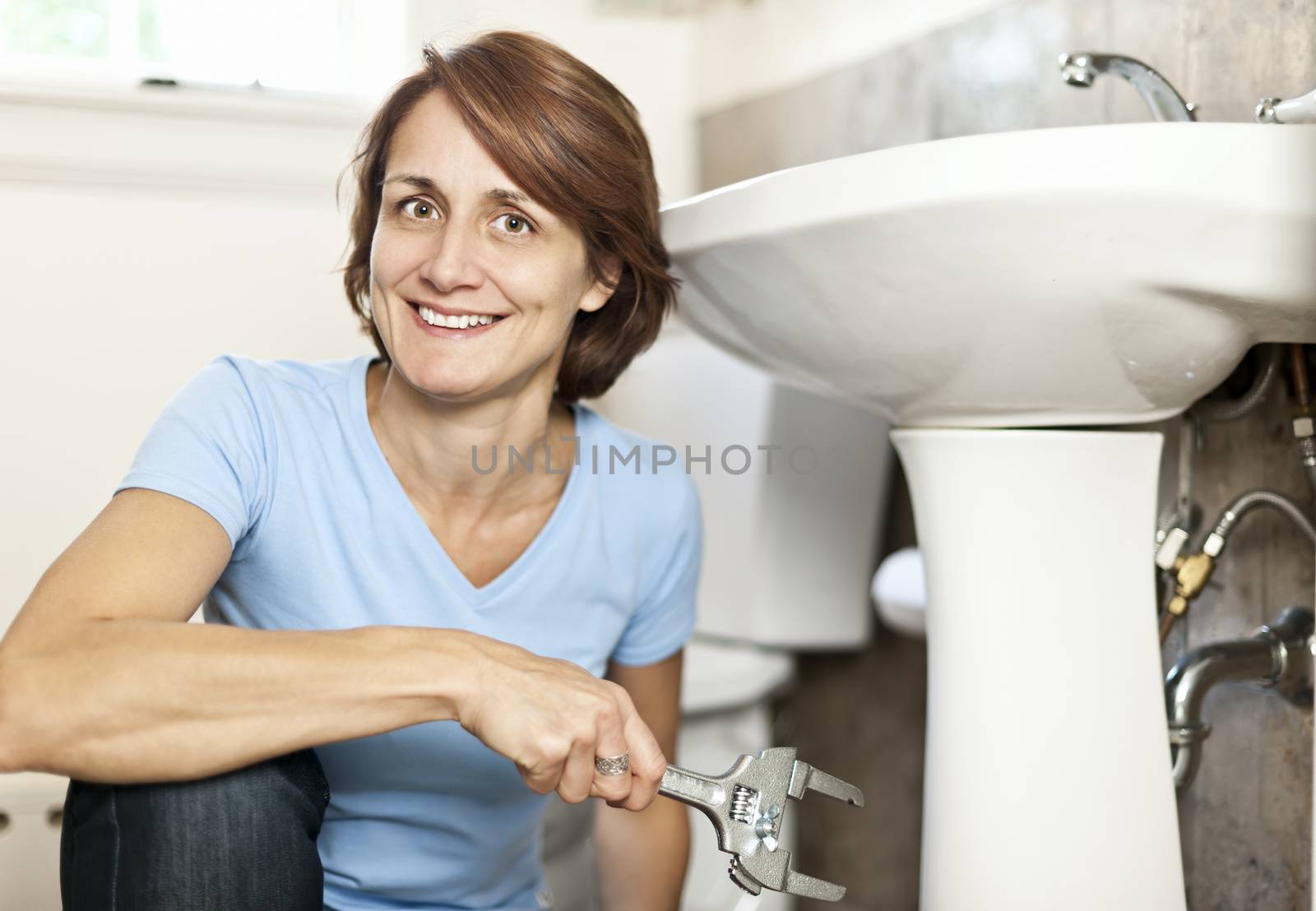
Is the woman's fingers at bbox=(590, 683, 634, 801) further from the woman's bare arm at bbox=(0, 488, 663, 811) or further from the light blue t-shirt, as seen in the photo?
the light blue t-shirt

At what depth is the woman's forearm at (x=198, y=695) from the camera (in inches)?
26.7

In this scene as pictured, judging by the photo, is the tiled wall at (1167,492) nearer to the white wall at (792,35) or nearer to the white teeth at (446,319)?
→ the white wall at (792,35)

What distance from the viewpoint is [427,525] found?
3.23ft

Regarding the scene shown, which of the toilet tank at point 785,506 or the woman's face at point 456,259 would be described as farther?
the toilet tank at point 785,506

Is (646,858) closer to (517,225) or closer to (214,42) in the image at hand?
(517,225)

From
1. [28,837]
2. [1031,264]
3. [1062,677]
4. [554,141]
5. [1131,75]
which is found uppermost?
[1131,75]

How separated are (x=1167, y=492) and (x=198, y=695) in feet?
2.77

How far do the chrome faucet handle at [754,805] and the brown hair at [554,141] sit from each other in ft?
1.43

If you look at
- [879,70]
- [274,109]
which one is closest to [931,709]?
[879,70]

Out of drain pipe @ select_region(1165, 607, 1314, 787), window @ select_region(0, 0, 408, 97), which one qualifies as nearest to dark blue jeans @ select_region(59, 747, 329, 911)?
drain pipe @ select_region(1165, 607, 1314, 787)

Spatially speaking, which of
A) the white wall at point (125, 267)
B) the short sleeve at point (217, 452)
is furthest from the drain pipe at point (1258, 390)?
the white wall at point (125, 267)

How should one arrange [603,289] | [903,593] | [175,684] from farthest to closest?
1. [903,593]
2. [603,289]
3. [175,684]

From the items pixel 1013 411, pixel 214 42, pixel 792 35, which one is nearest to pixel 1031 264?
pixel 1013 411

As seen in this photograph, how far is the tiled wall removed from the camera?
3.37 feet
